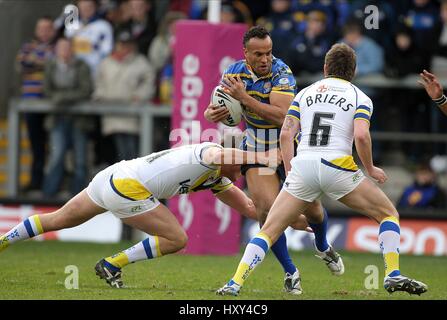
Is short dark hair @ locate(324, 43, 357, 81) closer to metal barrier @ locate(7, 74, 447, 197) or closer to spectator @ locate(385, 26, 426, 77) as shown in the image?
metal barrier @ locate(7, 74, 447, 197)

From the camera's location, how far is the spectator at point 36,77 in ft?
54.1

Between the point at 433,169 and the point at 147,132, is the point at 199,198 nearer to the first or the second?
the point at 147,132

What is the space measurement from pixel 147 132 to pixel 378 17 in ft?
13.0

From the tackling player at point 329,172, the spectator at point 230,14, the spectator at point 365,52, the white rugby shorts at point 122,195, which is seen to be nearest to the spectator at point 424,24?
the spectator at point 365,52

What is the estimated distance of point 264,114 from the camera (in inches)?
387

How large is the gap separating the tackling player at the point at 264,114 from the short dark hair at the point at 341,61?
3.51ft

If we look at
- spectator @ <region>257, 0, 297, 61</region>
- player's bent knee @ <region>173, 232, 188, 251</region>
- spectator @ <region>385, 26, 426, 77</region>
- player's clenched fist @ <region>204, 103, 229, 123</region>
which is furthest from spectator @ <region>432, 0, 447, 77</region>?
player's bent knee @ <region>173, 232, 188, 251</region>

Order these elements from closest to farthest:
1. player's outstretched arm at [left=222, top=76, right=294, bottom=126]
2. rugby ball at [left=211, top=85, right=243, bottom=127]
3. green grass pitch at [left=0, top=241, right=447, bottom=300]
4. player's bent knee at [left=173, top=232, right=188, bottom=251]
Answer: green grass pitch at [left=0, top=241, right=447, bottom=300], player's bent knee at [left=173, top=232, right=188, bottom=251], player's outstretched arm at [left=222, top=76, right=294, bottom=126], rugby ball at [left=211, top=85, right=243, bottom=127]

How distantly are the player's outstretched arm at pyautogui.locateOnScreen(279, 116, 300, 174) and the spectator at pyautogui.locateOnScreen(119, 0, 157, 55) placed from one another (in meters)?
8.21

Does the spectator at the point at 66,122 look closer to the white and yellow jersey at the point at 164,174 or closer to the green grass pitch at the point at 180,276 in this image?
the green grass pitch at the point at 180,276

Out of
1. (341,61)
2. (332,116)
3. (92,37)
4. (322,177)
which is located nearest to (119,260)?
(322,177)

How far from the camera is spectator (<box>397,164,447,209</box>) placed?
15.4m
